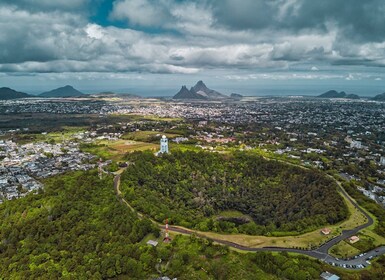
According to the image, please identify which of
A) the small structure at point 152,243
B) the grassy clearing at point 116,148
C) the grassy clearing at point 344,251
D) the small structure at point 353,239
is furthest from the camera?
the grassy clearing at point 116,148

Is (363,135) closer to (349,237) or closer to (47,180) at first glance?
(349,237)

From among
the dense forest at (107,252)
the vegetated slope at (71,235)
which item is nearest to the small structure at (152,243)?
the dense forest at (107,252)

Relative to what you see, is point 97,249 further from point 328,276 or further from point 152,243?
point 328,276

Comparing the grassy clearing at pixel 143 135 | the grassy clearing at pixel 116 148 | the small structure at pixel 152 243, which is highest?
the grassy clearing at pixel 143 135

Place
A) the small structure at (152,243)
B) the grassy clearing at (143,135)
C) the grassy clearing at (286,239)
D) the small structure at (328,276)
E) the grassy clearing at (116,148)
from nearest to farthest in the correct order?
the small structure at (328,276) → the small structure at (152,243) → the grassy clearing at (286,239) → the grassy clearing at (116,148) → the grassy clearing at (143,135)

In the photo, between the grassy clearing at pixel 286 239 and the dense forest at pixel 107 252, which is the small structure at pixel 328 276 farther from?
the grassy clearing at pixel 286 239

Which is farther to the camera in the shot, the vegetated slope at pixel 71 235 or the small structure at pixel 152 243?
the small structure at pixel 152 243

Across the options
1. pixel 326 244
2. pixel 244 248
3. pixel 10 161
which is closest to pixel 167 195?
pixel 244 248

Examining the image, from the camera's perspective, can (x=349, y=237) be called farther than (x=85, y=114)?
No
